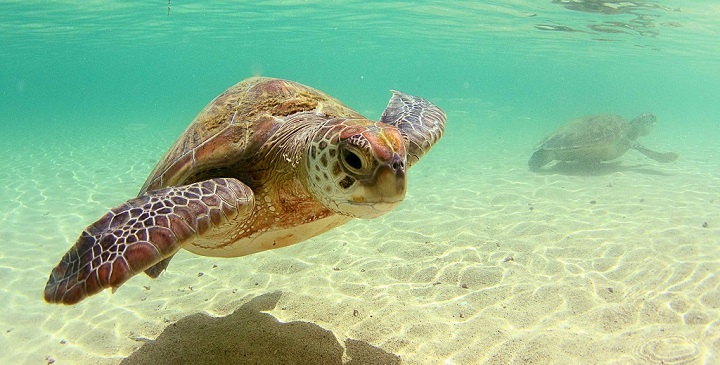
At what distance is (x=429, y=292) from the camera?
14.9 feet

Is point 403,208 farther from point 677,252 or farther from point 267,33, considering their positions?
point 267,33

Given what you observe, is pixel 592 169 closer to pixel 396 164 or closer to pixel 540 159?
pixel 540 159

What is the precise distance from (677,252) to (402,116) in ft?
13.8

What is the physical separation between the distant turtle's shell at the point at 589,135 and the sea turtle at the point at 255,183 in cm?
910

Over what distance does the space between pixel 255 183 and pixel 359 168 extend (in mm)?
1320

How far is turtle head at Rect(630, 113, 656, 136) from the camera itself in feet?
42.5

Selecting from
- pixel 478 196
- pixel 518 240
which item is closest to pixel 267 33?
pixel 478 196

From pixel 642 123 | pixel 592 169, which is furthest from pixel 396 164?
pixel 642 123

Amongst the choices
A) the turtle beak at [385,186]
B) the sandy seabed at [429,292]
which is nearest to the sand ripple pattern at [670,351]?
the sandy seabed at [429,292]

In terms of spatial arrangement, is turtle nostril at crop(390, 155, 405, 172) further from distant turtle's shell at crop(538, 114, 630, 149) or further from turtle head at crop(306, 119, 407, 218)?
distant turtle's shell at crop(538, 114, 630, 149)

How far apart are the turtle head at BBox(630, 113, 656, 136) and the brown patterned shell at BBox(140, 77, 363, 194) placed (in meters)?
12.7

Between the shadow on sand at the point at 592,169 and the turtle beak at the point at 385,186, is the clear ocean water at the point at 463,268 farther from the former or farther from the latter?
the turtle beak at the point at 385,186

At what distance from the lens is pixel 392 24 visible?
31875mm

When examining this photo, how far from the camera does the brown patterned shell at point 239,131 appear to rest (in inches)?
130
